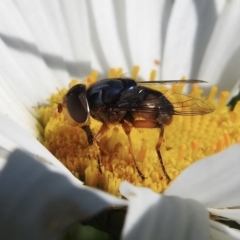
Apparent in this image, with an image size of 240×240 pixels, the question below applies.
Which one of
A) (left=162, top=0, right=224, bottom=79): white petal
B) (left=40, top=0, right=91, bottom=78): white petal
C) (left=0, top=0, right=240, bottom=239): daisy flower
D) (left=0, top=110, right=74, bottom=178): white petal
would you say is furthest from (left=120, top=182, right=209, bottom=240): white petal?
(left=162, top=0, right=224, bottom=79): white petal

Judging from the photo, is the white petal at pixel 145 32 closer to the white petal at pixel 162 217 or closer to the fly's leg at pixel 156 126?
the fly's leg at pixel 156 126

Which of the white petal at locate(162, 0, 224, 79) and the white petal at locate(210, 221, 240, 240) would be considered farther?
the white petal at locate(162, 0, 224, 79)

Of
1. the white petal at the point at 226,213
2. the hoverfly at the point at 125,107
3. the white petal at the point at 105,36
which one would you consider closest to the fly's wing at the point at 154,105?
the hoverfly at the point at 125,107

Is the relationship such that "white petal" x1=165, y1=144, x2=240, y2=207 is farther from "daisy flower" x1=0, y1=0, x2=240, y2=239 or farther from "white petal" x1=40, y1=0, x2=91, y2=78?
"white petal" x1=40, y1=0, x2=91, y2=78

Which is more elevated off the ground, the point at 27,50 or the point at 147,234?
the point at 147,234

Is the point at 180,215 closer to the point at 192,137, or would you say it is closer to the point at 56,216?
the point at 56,216

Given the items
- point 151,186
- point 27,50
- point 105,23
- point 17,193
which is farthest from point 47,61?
point 17,193

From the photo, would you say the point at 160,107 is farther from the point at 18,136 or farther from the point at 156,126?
the point at 18,136
